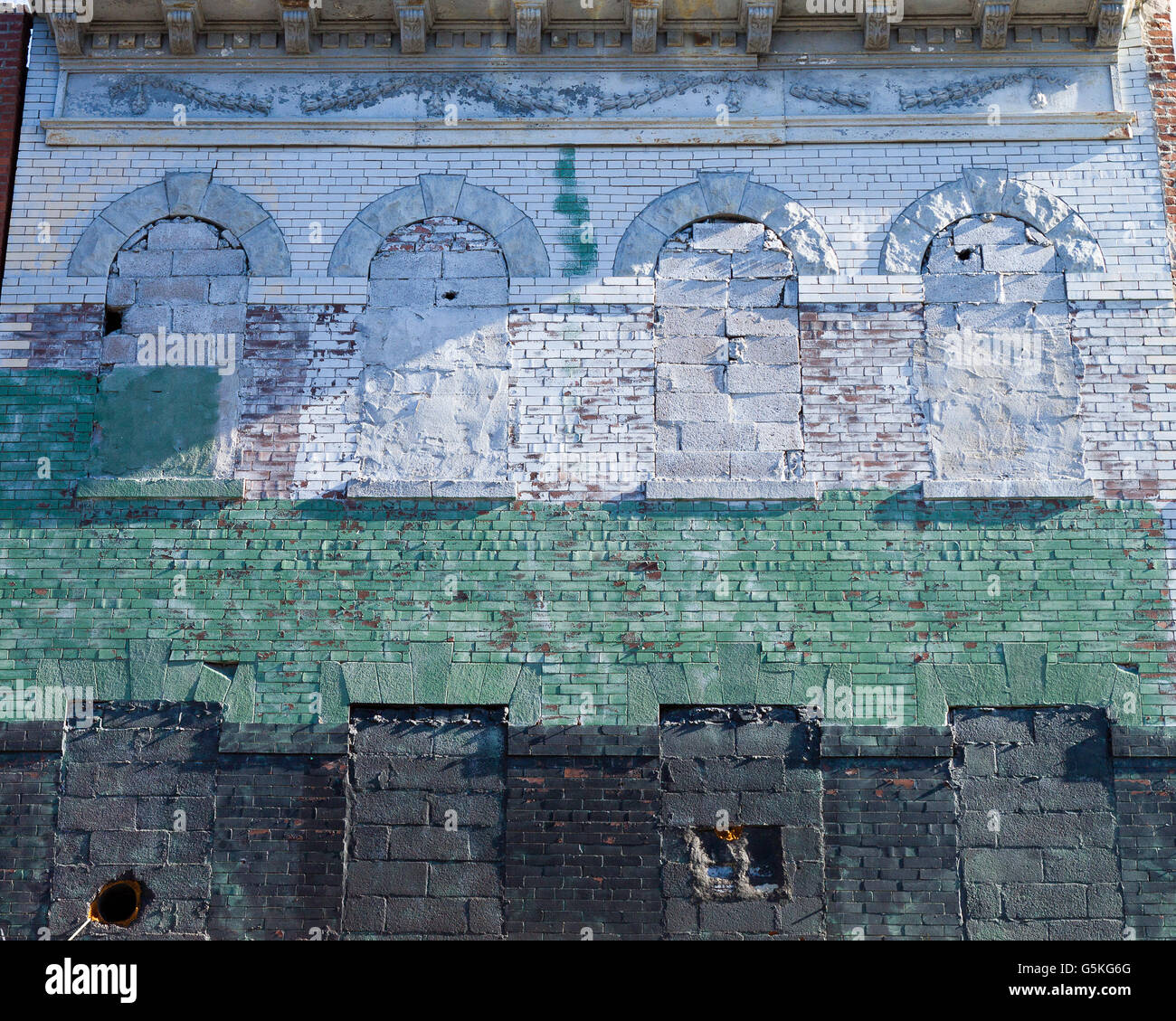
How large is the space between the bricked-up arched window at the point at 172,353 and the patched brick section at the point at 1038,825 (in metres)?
6.10

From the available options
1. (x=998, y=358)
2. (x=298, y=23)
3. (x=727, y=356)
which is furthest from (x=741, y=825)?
(x=298, y=23)

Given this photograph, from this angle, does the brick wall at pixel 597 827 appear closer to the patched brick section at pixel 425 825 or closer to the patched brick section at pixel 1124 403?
the patched brick section at pixel 425 825

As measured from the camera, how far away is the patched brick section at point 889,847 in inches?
377

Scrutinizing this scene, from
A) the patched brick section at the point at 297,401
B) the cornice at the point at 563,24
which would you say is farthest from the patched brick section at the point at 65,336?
the cornice at the point at 563,24

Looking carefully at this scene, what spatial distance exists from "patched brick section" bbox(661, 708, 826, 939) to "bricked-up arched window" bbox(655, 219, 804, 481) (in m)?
1.95

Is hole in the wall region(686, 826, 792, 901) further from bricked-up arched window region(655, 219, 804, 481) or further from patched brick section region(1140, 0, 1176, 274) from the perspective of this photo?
patched brick section region(1140, 0, 1176, 274)

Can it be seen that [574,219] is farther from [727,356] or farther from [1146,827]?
[1146,827]

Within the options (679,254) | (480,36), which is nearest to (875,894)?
(679,254)

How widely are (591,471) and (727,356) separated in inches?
55.8

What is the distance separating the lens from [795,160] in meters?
11.1

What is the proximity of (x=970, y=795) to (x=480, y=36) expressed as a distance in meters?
7.22

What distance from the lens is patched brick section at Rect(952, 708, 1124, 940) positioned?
376 inches

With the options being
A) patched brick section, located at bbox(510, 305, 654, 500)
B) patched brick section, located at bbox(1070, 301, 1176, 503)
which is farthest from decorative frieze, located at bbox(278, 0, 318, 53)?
patched brick section, located at bbox(1070, 301, 1176, 503)
